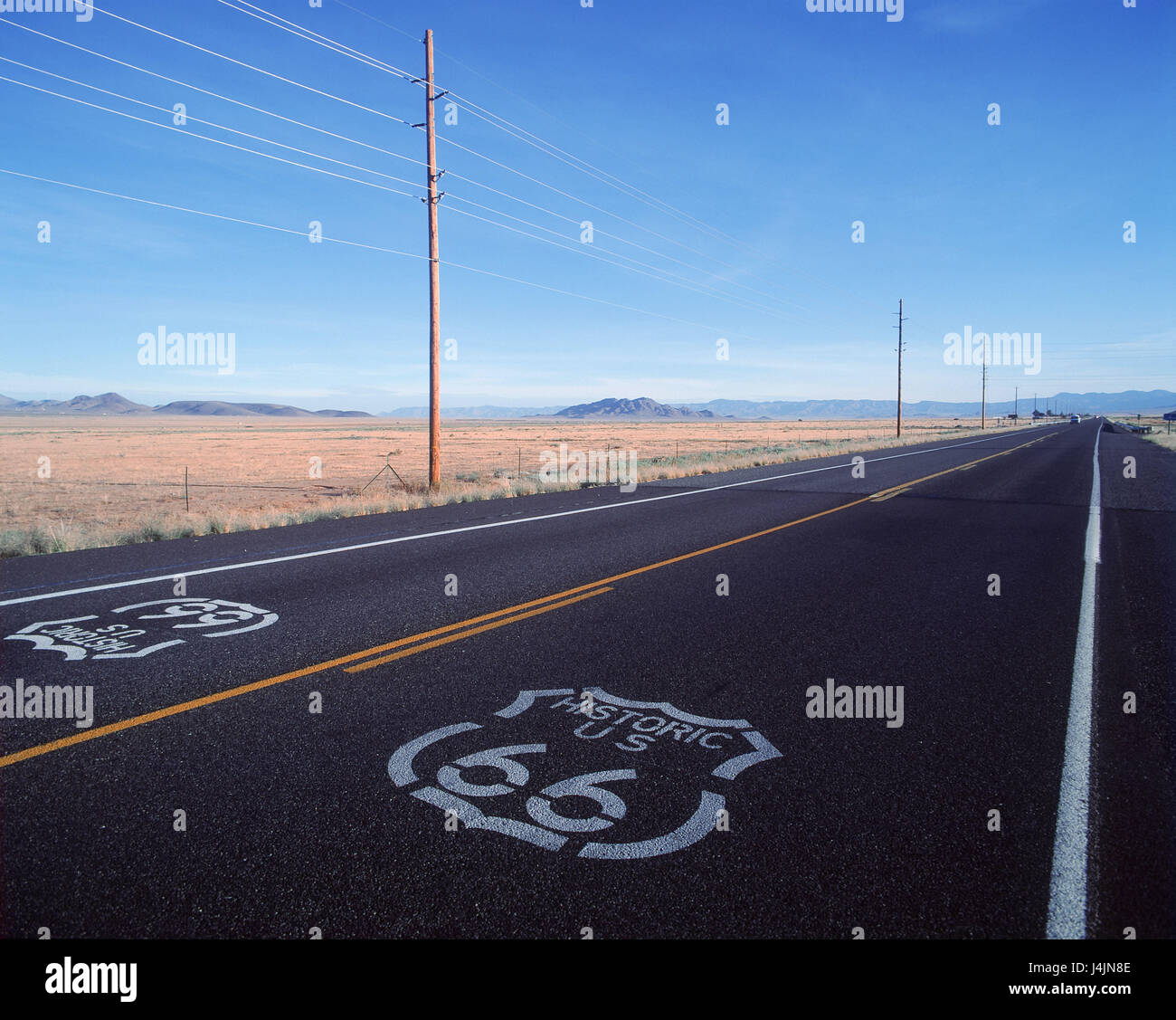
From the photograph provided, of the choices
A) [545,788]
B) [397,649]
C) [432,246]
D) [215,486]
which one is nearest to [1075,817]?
[545,788]

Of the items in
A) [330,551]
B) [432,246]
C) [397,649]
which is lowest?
[397,649]

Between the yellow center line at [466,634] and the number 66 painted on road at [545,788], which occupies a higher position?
the yellow center line at [466,634]

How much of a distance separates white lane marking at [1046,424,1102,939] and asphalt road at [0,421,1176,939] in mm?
20

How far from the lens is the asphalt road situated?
9.65 feet

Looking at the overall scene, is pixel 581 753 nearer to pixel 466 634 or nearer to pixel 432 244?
pixel 466 634

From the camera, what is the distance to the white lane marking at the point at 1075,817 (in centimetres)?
287

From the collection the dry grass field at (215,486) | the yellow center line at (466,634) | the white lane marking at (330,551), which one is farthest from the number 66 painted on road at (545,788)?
the dry grass field at (215,486)

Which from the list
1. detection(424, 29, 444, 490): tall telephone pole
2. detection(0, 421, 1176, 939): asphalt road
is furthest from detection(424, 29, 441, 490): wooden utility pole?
detection(0, 421, 1176, 939): asphalt road

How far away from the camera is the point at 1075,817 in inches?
141

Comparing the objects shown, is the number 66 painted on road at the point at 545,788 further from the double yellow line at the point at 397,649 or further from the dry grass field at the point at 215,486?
the dry grass field at the point at 215,486

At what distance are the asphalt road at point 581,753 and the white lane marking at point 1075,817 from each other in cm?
2

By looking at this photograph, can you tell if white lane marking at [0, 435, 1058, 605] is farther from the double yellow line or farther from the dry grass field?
the double yellow line

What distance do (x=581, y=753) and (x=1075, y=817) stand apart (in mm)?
2447
